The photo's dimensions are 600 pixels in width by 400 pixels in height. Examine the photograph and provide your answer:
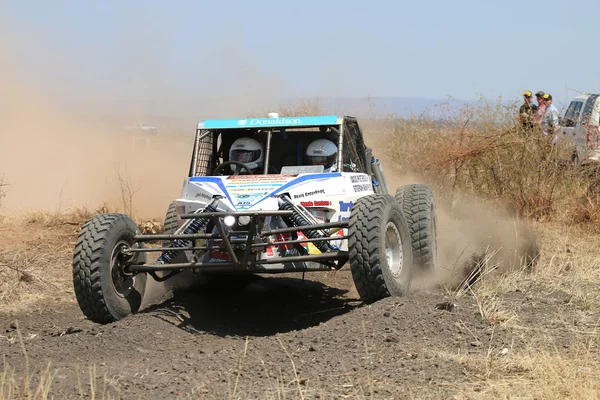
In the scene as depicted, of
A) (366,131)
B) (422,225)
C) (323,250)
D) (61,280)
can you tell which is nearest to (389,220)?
(323,250)

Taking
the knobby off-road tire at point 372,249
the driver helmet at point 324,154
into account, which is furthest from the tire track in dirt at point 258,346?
the driver helmet at point 324,154

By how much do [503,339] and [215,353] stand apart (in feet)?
6.59

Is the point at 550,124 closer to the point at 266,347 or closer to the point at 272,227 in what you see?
the point at 272,227

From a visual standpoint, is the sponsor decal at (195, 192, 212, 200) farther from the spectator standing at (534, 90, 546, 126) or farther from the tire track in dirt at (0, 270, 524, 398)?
the spectator standing at (534, 90, 546, 126)

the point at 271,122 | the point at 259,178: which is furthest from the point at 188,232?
the point at 271,122

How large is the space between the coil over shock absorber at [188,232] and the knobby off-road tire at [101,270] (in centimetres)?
28

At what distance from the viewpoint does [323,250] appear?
6.96 m

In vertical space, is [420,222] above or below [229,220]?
below

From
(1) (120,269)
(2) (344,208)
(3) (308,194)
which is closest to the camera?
(1) (120,269)

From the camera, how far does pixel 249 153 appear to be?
8.69m

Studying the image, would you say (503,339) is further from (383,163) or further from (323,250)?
(383,163)

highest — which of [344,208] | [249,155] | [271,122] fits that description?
[271,122]

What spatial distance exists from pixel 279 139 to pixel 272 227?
1916mm

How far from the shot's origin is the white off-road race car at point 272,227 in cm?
677
